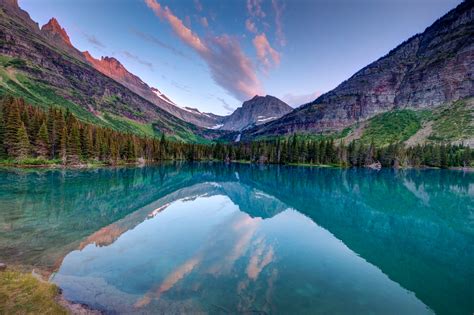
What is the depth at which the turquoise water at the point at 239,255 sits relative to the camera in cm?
1454

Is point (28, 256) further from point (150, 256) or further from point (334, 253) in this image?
point (334, 253)

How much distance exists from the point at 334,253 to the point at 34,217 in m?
31.7

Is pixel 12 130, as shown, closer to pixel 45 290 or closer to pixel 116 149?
pixel 116 149

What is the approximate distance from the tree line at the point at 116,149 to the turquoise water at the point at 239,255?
5871 cm

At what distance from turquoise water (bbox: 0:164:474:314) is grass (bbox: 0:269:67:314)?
4.18 ft

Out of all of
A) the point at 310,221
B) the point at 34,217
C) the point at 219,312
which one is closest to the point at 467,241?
the point at 310,221

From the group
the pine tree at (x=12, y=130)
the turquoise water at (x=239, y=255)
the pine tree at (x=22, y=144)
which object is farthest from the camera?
the pine tree at (x=12, y=130)

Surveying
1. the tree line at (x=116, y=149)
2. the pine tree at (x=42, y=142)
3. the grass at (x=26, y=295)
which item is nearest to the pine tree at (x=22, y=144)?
the tree line at (x=116, y=149)

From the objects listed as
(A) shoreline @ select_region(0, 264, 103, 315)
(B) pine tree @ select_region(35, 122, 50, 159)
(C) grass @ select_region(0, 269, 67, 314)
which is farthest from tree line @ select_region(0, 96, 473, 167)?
(C) grass @ select_region(0, 269, 67, 314)

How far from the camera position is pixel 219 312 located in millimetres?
12883

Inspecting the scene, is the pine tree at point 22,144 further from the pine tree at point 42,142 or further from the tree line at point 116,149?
the pine tree at point 42,142

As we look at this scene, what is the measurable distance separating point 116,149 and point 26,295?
119347 millimetres

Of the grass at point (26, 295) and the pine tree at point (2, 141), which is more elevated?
the pine tree at point (2, 141)

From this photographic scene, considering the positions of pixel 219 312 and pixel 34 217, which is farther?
pixel 34 217
